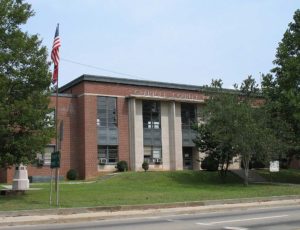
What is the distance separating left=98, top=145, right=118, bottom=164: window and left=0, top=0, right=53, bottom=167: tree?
2195cm

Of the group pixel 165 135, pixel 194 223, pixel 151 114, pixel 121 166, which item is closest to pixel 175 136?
pixel 165 135

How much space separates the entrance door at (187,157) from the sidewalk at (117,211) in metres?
28.5

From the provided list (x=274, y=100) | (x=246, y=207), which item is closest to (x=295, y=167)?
(x=274, y=100)

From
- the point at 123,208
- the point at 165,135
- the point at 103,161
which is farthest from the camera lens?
the point at 165,135

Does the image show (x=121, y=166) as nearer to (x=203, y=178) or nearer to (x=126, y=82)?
(x=126, y=82)

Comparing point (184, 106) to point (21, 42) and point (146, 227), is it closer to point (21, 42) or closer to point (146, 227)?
point (21, 42)

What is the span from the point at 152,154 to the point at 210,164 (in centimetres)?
771

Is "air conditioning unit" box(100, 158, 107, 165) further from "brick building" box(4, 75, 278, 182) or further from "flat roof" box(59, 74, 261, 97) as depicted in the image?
"flat roof" box(59, 74, 261, 97)

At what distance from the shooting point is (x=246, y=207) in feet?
70.2

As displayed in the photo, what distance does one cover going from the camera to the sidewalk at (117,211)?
54.6 ft

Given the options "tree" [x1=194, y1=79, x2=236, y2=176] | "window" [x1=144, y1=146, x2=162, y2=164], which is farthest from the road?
"window" [x1=144, y1=146, x2=162, y2=164]

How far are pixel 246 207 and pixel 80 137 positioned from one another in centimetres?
2782

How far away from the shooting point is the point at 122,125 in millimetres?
48469

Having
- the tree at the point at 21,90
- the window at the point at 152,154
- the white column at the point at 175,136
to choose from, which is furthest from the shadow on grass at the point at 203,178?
the tree at the point at 21,90
